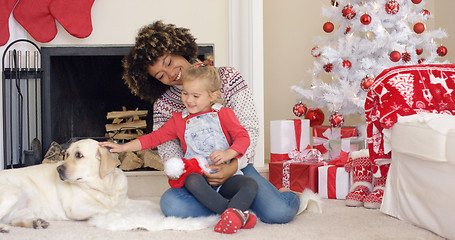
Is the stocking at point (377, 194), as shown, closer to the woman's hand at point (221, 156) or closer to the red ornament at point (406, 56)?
the woman's hand at point (221, 156)

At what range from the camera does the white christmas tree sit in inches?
114

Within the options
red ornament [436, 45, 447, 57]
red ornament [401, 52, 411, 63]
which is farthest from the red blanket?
red ornament [436, 45, 447, 57]

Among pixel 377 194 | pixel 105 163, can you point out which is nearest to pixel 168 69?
pixel 105 163

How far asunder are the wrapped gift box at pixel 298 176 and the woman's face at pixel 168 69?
34.5 inches

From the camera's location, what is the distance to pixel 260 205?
185cm

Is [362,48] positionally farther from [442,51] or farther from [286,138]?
[286,138]

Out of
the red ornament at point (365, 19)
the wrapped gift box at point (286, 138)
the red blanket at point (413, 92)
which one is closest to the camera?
the red blanket at point (413, 92)

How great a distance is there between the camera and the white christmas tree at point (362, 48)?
289 centimetres

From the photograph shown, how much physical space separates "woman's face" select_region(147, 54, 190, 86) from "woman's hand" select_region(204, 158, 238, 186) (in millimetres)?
432

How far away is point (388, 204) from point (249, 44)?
1302 mm

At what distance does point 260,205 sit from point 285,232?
0.58 feet

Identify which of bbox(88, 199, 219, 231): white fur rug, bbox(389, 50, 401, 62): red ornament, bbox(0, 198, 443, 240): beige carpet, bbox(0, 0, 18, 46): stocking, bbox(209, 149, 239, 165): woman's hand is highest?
bbox(0, 0, 18, 46): stocking

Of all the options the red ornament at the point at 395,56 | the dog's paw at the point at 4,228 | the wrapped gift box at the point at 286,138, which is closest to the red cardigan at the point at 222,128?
the dog's paw at the point at 4,228

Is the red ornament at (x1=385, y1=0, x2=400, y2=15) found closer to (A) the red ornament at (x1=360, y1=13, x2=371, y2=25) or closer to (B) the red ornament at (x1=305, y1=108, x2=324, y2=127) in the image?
(A) the red ornament at (x1=360, y1=13, x2=371, y2=25)
